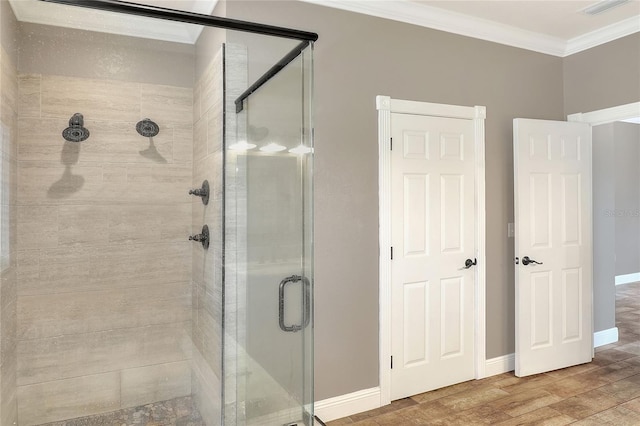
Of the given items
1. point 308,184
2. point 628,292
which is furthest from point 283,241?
point 628,292

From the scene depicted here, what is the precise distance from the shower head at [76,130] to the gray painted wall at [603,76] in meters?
3.84

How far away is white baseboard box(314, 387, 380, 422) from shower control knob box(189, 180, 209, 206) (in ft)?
5.44

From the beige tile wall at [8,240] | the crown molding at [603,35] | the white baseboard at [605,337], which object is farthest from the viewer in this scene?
the white baseboard at [605,337]

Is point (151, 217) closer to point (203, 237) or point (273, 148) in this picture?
point (203, 237)

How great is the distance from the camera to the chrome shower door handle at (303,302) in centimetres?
203

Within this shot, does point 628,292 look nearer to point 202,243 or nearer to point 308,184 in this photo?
point 308,184

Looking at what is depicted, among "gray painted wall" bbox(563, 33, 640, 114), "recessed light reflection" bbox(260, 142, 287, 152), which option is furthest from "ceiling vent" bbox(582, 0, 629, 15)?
"recessed light reflection" bbox(260, 142, 287, 152)

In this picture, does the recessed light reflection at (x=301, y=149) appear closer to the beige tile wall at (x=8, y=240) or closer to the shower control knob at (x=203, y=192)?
the shower control knob at (x=203, y=192)

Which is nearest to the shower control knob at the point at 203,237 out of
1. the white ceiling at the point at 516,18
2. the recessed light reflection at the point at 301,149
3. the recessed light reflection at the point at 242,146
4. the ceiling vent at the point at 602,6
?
the recessed light reflection at the point at 242,146

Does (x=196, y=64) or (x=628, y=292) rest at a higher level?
(x=196, y=64)

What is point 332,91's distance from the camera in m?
2.85

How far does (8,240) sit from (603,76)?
423cm

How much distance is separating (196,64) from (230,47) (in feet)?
0.60

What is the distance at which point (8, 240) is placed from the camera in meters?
1.54
